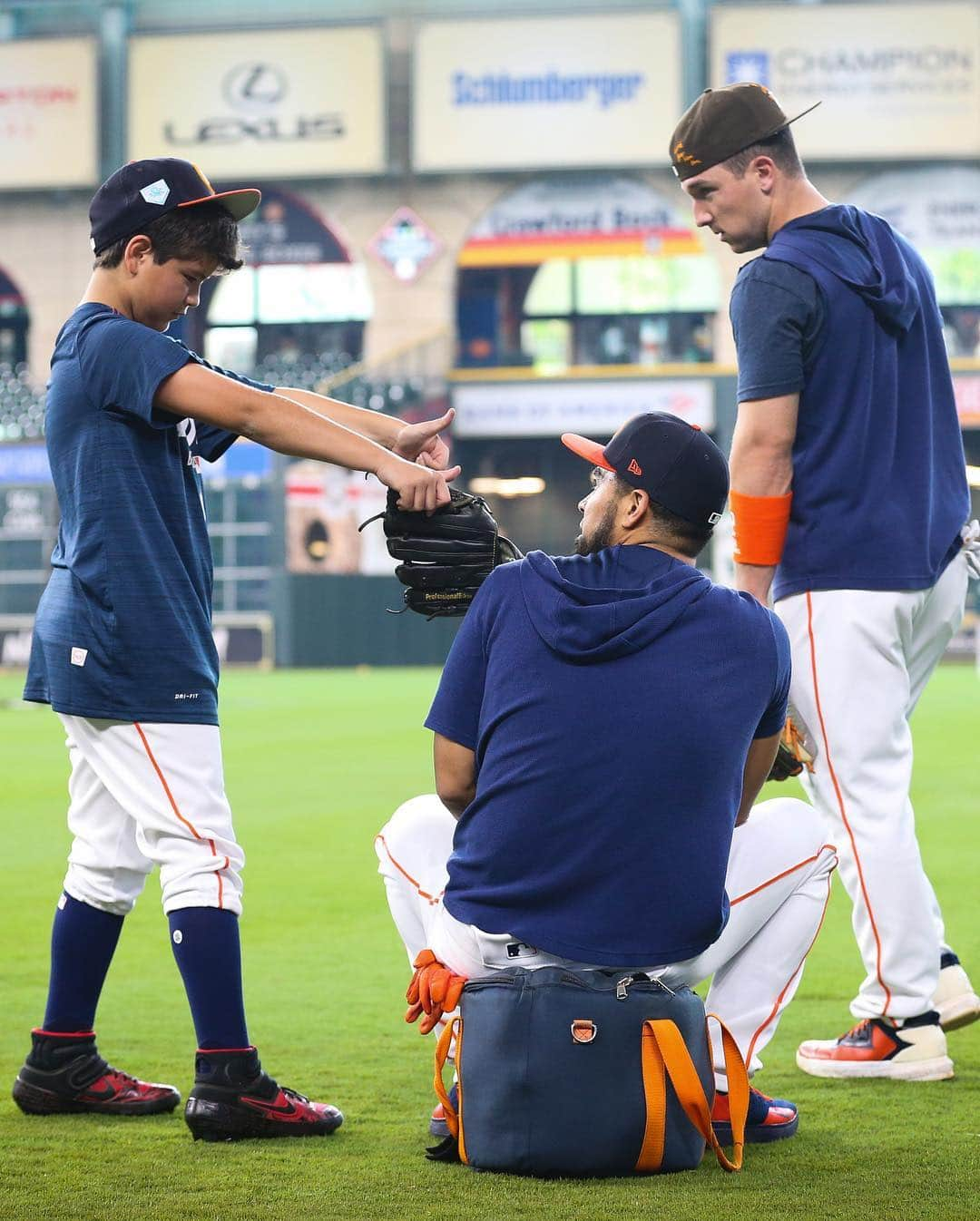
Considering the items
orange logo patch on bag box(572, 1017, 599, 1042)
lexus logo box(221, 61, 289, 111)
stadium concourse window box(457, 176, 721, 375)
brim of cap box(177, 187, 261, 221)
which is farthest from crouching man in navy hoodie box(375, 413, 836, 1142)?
lexus logo box(221, 61, 289, 111)

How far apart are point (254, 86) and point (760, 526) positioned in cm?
3474

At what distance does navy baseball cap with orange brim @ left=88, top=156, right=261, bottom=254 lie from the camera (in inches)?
144

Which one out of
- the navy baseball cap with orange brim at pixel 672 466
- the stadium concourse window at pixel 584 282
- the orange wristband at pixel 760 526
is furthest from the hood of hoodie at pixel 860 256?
the stadium concourse window at pixel 584 282

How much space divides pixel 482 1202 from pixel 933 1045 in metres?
1.50

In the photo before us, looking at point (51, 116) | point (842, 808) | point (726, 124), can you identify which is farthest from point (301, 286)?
point (842, 808)

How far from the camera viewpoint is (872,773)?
4.05 metres

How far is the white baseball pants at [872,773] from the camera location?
4008mm

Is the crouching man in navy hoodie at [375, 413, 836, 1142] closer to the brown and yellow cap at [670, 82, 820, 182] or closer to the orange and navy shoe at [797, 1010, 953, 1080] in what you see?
the orange and navy shoe at [797, 1010, 953, 1080]

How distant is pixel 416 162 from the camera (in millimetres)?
35969

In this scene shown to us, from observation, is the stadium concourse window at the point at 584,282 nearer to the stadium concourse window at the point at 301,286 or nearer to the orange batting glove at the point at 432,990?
the stadium concourse window at the point at 301,286

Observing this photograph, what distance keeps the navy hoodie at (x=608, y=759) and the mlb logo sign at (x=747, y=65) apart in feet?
111

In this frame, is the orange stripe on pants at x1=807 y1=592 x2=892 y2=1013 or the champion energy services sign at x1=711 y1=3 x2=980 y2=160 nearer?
the orange stripe on pants at x1=807 y1=592 x2=892 y2=1013

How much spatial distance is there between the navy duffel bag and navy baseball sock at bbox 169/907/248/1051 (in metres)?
0.60

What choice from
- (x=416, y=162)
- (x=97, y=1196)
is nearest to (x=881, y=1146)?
(x=97, y=1196)
